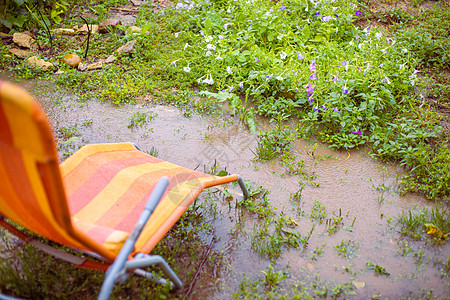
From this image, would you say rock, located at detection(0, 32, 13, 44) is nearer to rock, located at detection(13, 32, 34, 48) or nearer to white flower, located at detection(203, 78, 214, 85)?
rock, located at detection(13, 32, 34, 48)

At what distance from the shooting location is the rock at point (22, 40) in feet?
14.9

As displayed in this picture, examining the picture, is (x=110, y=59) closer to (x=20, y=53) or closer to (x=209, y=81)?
(x=20, y=53)

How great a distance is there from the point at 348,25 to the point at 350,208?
2966mm

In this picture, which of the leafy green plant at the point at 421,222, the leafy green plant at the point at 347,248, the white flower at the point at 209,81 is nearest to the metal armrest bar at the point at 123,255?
the leafy green plant at the point at 347,248

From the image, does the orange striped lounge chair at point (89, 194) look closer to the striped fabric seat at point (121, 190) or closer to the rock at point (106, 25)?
the striped fabric seat at point (121, 190)

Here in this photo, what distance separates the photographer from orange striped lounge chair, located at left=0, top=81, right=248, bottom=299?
104 centimetres

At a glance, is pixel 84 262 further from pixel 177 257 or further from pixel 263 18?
pixel 263 18

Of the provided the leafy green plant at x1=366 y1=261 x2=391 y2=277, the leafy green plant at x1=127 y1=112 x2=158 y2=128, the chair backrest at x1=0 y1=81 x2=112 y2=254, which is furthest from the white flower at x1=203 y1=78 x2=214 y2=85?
the chair backrest at x1=0 y1=81 x2=112 y2=254

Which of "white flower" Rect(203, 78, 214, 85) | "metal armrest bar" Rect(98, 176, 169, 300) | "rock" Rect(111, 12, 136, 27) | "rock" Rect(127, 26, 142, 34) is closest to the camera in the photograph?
"metal armrest bar" Rect(98, 176, 169, 300)

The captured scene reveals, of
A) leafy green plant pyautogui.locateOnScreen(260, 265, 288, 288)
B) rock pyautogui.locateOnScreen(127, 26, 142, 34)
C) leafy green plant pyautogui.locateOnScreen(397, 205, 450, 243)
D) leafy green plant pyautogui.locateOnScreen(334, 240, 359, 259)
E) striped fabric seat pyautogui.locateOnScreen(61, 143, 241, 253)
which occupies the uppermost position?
rock pyautogui.locateOnScreen(127, 26, 142, 34)

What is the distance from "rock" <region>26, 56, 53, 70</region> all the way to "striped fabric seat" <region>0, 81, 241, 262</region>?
2.61m

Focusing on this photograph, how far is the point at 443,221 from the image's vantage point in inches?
97.0

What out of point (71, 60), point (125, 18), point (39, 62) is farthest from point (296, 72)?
point (39, 62)

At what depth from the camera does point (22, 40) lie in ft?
15.0
